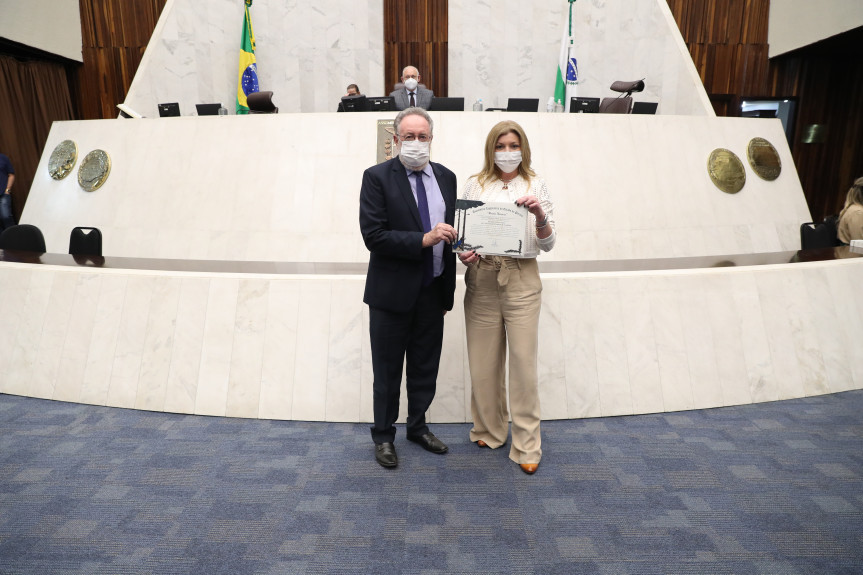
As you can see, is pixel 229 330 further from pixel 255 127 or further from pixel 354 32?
pixel 354 32

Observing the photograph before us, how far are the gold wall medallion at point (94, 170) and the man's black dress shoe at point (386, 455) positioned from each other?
591cm

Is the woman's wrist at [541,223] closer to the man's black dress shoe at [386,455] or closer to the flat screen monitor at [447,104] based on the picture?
the man's black dress shoe at [386,455]

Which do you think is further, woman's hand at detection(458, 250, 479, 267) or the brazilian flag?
the brazilian flag

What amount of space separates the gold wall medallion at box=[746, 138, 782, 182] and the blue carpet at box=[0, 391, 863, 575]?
14.4ft

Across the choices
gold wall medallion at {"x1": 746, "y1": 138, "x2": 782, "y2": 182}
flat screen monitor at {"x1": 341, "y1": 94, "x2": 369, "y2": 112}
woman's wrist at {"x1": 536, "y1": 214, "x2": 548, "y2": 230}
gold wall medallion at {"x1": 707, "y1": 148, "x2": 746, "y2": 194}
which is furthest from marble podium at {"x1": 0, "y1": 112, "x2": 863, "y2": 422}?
gold wall medallion at {"x1": 746, "y1": 138, "x2": 782, "y2": 182}

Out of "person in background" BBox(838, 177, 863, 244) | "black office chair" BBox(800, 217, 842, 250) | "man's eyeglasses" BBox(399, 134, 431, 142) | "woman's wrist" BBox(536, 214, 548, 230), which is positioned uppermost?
"man's eyeglasses" BBox(399, 134, 431, 142)

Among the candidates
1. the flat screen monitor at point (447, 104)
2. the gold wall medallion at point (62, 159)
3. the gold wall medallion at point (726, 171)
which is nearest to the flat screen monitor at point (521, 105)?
the flat screen monitor at point (447, 104)

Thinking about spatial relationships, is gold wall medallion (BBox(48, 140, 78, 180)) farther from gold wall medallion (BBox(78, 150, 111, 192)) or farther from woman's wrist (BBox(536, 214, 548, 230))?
woman's wrist (BBox(536, 214, 548, 230))

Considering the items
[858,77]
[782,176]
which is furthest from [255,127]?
[858,77]

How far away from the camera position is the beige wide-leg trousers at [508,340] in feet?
9.06

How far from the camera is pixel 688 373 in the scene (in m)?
3.59

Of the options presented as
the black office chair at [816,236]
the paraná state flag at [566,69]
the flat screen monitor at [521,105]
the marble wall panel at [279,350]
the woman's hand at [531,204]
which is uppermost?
the paraná state flag at [566,69]

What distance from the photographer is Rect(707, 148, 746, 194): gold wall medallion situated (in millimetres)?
6633

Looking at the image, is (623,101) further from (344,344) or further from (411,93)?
(344,344)
